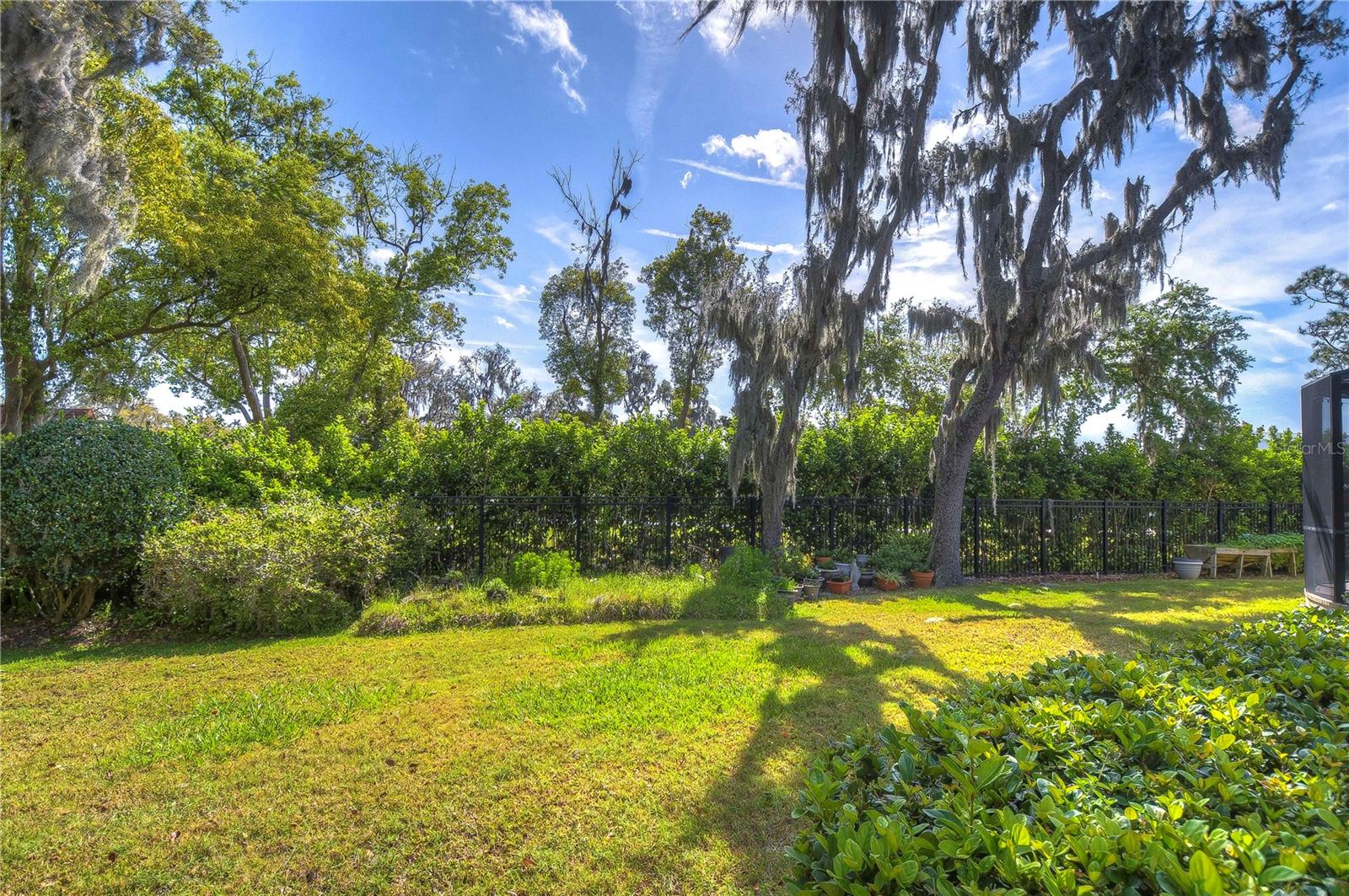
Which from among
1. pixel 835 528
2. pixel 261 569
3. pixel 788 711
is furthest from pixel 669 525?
pixel 788 711

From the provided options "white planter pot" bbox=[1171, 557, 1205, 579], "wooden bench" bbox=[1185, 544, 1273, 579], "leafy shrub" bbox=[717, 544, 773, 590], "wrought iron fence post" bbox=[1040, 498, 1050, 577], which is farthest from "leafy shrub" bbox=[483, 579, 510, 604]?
"wooden bench" bbox=[1185, 544, 1273, 579]

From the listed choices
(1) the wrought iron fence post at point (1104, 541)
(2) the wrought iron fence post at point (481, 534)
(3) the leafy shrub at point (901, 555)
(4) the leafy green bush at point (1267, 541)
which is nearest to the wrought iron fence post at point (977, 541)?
(3) the leafy shrub at point (901, 555)

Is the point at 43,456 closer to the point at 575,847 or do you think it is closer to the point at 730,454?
the point at 575,847

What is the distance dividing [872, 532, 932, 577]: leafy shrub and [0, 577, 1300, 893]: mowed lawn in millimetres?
3594

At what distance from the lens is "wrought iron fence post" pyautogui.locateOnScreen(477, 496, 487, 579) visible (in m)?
8.27

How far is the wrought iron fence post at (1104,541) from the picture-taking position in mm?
11203

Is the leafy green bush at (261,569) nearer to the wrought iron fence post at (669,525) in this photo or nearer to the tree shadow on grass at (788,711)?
the tree shadow on grass at (788,711)

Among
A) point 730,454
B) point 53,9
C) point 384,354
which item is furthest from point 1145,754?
point 384,354

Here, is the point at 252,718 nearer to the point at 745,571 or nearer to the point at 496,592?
the point at 496,592

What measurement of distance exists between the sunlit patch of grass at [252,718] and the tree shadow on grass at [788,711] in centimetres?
239

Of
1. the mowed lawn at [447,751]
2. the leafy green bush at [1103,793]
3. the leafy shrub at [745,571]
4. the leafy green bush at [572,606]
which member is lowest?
the mowed lawn at [447,751]

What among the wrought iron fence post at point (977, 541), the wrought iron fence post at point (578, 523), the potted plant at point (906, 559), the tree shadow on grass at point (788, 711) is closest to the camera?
the tree shadow on grass at point (788, 711)

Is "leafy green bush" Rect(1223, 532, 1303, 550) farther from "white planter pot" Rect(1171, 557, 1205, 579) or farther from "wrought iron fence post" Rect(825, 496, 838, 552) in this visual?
"wrought iron fence post" Rect(825, 496, 838, 552)

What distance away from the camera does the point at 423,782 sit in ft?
9.39
